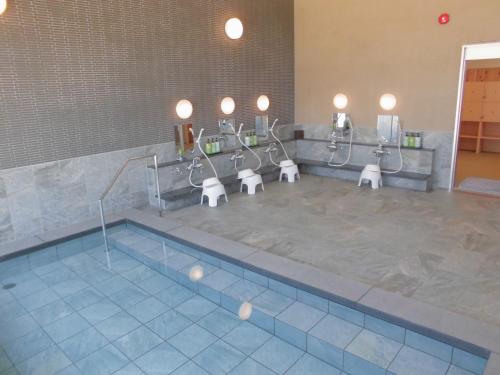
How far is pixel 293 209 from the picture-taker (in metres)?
5.05

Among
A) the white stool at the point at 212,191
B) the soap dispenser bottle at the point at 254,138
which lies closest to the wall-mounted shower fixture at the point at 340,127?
the soap dispenser bottle at the point at 254,138

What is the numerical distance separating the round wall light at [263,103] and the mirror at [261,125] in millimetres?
148

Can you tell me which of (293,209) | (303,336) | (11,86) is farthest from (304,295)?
(11,86)

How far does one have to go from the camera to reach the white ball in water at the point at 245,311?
3.03 meters

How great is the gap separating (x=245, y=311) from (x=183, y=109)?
3.17m

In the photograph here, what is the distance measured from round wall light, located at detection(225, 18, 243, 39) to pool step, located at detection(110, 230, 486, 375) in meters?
3.59

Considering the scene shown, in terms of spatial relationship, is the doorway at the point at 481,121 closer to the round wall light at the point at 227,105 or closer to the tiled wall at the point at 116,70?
the round wall light at the point at 227,105

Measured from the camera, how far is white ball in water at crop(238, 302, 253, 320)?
3.03m

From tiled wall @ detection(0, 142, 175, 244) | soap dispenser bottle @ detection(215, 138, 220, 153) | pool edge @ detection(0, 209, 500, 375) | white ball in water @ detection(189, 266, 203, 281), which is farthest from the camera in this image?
soap dispenser bottle @ detection(215, 138, 220, 153)

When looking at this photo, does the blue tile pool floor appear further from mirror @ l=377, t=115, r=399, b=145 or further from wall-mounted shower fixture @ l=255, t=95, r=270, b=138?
mirror @ l=377, t=115, r=399, b=145

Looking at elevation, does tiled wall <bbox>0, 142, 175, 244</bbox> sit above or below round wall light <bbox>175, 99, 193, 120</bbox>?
below

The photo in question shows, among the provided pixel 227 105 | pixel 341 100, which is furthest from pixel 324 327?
pixel 341 100

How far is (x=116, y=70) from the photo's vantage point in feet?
15.4

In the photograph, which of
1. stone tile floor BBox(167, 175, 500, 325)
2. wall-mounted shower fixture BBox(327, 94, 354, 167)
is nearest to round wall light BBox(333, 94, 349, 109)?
wall-mounted shower fixture BBox(327, 94, 354, 167)
